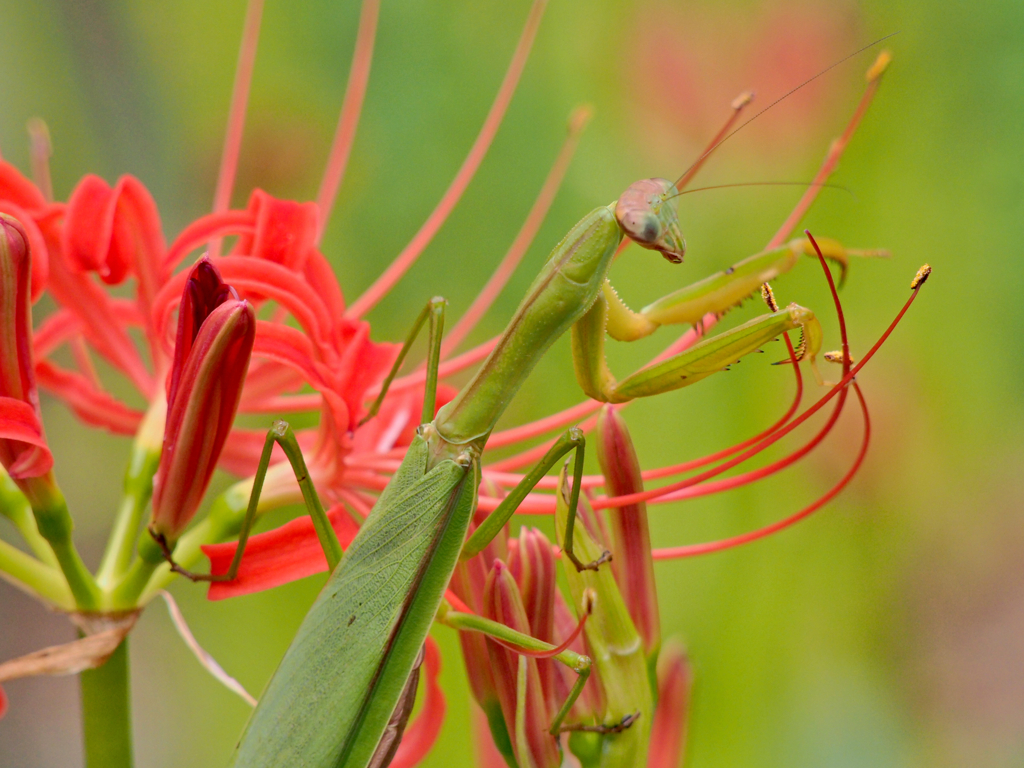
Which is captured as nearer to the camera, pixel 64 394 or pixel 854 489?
pixel 64 394

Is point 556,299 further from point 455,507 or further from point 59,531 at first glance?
point 59,531

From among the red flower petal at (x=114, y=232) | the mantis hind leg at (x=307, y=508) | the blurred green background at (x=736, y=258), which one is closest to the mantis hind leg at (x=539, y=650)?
the mantis hind leg at (x=307, y=508)

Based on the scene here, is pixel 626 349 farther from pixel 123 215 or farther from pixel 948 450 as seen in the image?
pixel 123 215

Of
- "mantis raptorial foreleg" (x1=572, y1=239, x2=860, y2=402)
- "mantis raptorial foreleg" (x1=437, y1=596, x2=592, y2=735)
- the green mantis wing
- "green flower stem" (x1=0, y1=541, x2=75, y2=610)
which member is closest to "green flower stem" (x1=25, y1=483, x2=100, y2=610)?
"green flower stem" (x1=0, y1=541, x2=75, y2=610)

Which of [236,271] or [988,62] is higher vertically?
[988,62]

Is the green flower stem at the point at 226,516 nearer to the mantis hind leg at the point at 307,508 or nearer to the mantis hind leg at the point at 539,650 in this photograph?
the mantis hind leg at the point at 307,508

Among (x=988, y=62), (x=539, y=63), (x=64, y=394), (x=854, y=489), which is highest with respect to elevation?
(x=539, y=63)

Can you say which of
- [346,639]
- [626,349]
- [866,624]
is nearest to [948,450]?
[866,624]
